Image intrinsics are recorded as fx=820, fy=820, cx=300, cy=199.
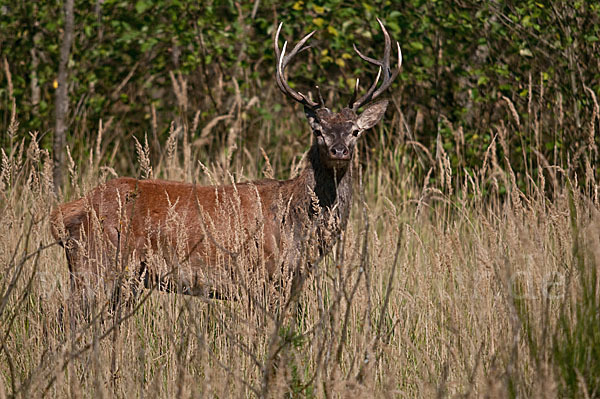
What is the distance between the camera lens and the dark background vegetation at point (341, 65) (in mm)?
6770

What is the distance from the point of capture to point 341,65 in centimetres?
761

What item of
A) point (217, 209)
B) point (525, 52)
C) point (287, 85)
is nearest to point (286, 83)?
point (287, 85)

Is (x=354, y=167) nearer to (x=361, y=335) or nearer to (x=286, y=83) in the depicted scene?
(x=286, y=83)

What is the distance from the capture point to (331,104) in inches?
341

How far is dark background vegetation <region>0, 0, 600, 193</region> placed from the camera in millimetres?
6770

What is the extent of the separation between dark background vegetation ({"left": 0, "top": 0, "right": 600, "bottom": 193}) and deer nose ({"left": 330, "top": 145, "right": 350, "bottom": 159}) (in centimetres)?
188

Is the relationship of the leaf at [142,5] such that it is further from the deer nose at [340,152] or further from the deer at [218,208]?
the deer nose at [340,152]

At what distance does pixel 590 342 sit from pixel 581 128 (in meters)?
4.02

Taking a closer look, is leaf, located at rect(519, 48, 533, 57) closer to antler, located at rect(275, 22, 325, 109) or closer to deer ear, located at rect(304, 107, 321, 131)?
antler, located at rect(275, 22, 325, 109)

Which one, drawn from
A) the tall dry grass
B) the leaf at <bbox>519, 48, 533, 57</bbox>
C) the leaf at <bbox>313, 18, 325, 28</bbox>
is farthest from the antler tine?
the leaf at <bbox>519, 48, 533, 57</bbox>

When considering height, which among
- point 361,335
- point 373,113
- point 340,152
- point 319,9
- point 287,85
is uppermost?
point 319,9

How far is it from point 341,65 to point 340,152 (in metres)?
2.82

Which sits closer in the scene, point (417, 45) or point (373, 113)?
point (373, 113)

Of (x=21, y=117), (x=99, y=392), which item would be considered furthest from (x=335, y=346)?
(x=21, y=117)
